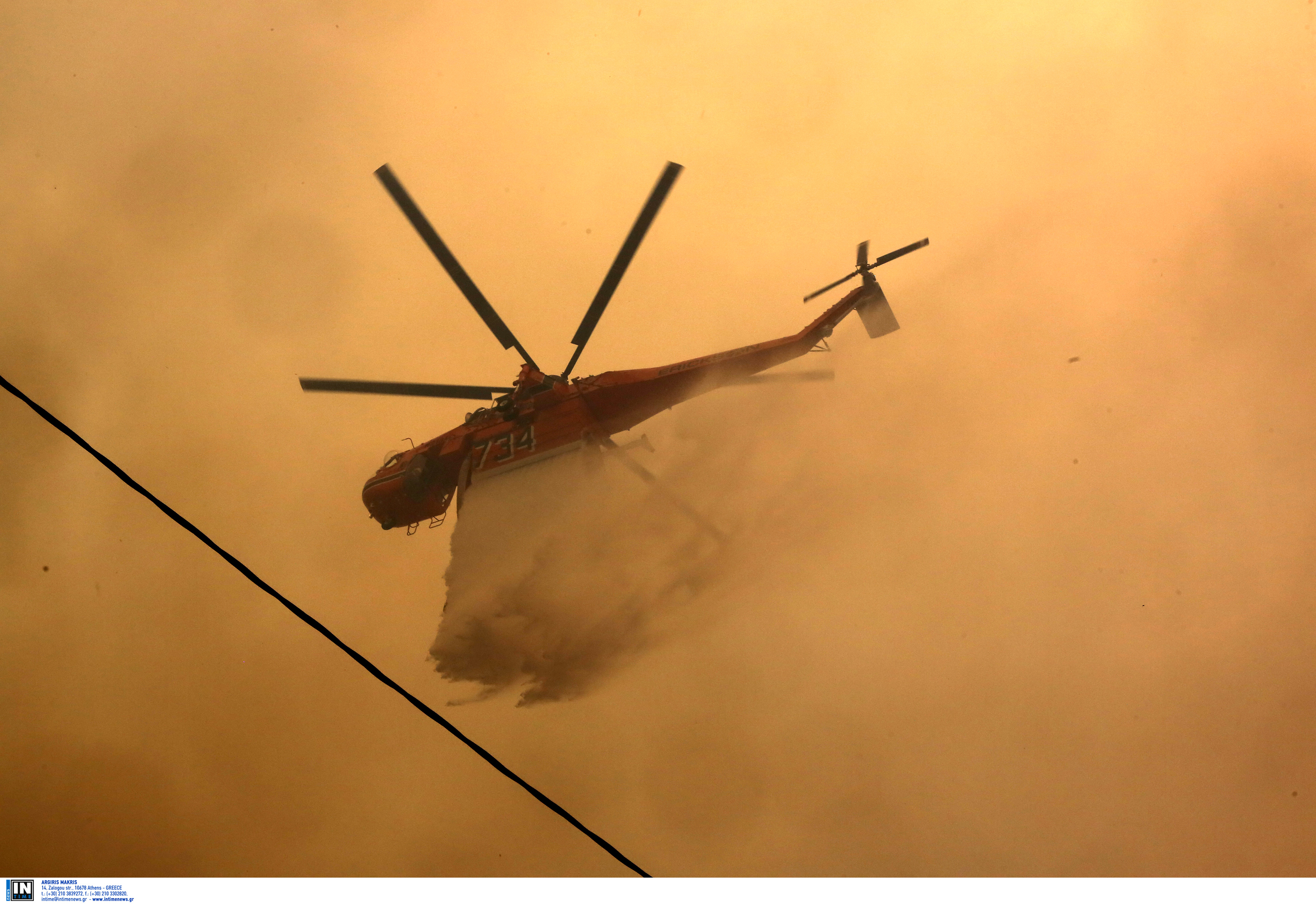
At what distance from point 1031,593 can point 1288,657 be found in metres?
1.16

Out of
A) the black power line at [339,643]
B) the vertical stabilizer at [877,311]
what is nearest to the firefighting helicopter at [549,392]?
the vertical stabilizer at [877,311]

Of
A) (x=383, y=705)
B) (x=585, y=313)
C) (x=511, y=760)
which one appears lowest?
(x=511, y=760)

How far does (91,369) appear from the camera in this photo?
5223 millimetres

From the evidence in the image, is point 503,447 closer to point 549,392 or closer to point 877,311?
point 549,392

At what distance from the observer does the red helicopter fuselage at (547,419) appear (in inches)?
180

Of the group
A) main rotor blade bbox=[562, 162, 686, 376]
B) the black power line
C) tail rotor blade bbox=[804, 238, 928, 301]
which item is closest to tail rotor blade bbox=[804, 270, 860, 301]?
tail rotor blade bbox=[804, 238, 928, 301]

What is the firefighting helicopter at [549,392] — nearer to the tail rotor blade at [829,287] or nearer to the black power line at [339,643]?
the tail rotor blade at [829,287]

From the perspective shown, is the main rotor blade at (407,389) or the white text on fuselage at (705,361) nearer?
the white text on fuselage at (705,361)

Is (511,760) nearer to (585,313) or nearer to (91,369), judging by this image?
(585,313)

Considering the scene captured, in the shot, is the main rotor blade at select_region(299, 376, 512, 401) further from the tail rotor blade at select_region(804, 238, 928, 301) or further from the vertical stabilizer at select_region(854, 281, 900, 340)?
the vertical stabilizer at select_region(854, 281, 900, 340)

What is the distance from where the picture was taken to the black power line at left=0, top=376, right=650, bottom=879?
10.5 ft

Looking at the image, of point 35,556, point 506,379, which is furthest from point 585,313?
point 35,556

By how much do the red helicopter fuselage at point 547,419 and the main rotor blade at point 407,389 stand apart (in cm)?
11

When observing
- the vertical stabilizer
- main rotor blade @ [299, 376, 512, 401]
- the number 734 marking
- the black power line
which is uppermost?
main rotor blade @ [299, 376, 512, 401]
